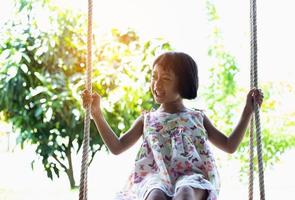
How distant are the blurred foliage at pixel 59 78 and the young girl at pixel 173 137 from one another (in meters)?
0.57

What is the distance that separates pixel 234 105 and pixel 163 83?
0.82 m

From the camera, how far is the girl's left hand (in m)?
1.44

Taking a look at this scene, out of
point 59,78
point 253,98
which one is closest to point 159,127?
point 253,98

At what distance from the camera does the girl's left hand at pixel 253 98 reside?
1.44 metres

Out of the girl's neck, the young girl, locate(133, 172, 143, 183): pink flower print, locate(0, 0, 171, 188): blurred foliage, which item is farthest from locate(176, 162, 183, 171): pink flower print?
locate(0, 0, 171, 188): blurred foliage

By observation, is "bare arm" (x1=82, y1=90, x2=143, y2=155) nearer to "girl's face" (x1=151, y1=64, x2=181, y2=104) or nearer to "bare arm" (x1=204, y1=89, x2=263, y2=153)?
"girl's face" (x1=151, y1=64, x2=181, y2=104)

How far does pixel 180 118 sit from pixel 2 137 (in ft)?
3.19

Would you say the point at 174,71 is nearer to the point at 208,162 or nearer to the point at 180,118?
the point at 180,118

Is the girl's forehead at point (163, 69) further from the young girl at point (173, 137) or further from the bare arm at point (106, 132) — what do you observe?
the bare arm at point (106, 132)

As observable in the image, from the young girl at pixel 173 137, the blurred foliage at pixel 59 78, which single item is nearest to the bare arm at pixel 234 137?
the young girl at pixel 173 137

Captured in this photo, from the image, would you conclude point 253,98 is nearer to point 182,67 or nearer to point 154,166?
point 182,67

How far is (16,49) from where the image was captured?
1.99 meters

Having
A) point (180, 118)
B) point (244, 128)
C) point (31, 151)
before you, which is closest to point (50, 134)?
point (31, 151)

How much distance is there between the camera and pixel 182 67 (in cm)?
146
